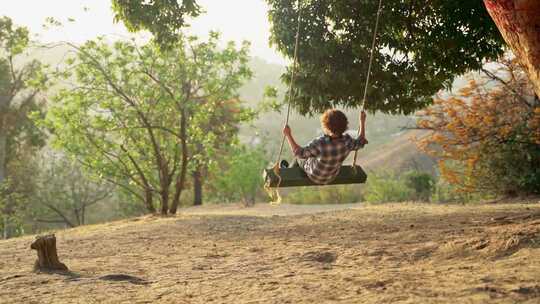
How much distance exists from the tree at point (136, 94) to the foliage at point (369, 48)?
4528 millimetres

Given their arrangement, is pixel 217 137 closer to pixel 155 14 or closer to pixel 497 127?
pixel 497 127

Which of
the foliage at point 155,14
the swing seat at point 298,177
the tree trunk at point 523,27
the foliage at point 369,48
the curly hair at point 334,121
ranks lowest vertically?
the swing seat at point 298,177


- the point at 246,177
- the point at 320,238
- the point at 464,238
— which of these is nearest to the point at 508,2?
the point at 464,238

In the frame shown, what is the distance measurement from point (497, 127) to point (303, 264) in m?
8.89

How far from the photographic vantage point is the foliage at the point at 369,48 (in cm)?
843

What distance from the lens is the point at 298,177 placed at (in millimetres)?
6809

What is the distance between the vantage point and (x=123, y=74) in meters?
13.0

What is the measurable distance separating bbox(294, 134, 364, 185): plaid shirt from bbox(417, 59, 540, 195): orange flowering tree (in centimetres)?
718

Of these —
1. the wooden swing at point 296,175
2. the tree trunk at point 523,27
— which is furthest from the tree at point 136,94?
the tree trunk at point 523,27

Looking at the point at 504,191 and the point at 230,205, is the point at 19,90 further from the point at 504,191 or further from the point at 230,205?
the point at 504,191

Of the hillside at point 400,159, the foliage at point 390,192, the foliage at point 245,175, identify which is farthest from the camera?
the hillside at point 400,159

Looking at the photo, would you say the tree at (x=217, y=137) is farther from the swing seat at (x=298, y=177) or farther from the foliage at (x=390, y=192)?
the swing seat at (x=298, y=177)

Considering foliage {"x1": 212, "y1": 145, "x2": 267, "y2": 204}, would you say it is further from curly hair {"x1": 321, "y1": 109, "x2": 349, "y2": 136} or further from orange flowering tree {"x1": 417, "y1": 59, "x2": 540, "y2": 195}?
curly hair {"x1": 321, "y1": 109, "x2": 349, "y2": 136}

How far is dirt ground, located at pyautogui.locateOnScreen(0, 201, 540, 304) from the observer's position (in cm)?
471
